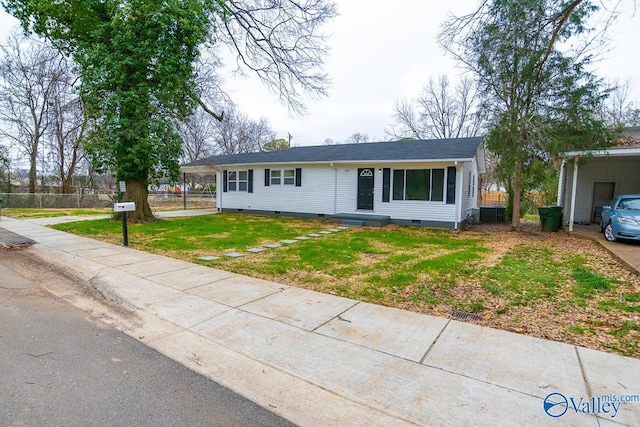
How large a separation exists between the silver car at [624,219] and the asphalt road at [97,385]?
10748mm

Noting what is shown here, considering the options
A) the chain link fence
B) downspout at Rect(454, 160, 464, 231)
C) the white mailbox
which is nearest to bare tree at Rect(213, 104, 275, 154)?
the chain link fence

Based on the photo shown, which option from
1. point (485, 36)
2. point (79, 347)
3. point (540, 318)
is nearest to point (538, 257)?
point (540, 318)

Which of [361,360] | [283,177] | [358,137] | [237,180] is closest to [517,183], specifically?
[283,177]

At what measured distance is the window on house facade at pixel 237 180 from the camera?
57.6 ft

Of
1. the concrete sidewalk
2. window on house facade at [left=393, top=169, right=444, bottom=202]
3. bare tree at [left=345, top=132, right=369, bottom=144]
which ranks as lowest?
the concrete sidewalk

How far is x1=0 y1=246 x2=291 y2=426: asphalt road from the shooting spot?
2.24 metres

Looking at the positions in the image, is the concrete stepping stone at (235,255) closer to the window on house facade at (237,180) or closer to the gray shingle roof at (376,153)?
the gray shingle roof at (376,153)

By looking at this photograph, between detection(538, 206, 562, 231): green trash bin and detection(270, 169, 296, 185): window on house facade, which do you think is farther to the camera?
detection(270, 169, 296, 185): window on house facade

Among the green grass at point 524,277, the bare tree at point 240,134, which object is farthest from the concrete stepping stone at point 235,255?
the bare tree at point 240,134

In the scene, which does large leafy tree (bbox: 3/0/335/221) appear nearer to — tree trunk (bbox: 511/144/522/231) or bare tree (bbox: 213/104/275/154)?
tree trunk (bbox: 511/144/522/231)

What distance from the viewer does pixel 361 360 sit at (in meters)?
3.04

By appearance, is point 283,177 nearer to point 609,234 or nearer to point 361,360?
point 609,234

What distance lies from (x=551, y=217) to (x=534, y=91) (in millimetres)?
4530

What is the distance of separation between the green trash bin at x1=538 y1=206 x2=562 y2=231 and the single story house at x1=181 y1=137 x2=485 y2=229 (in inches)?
109
